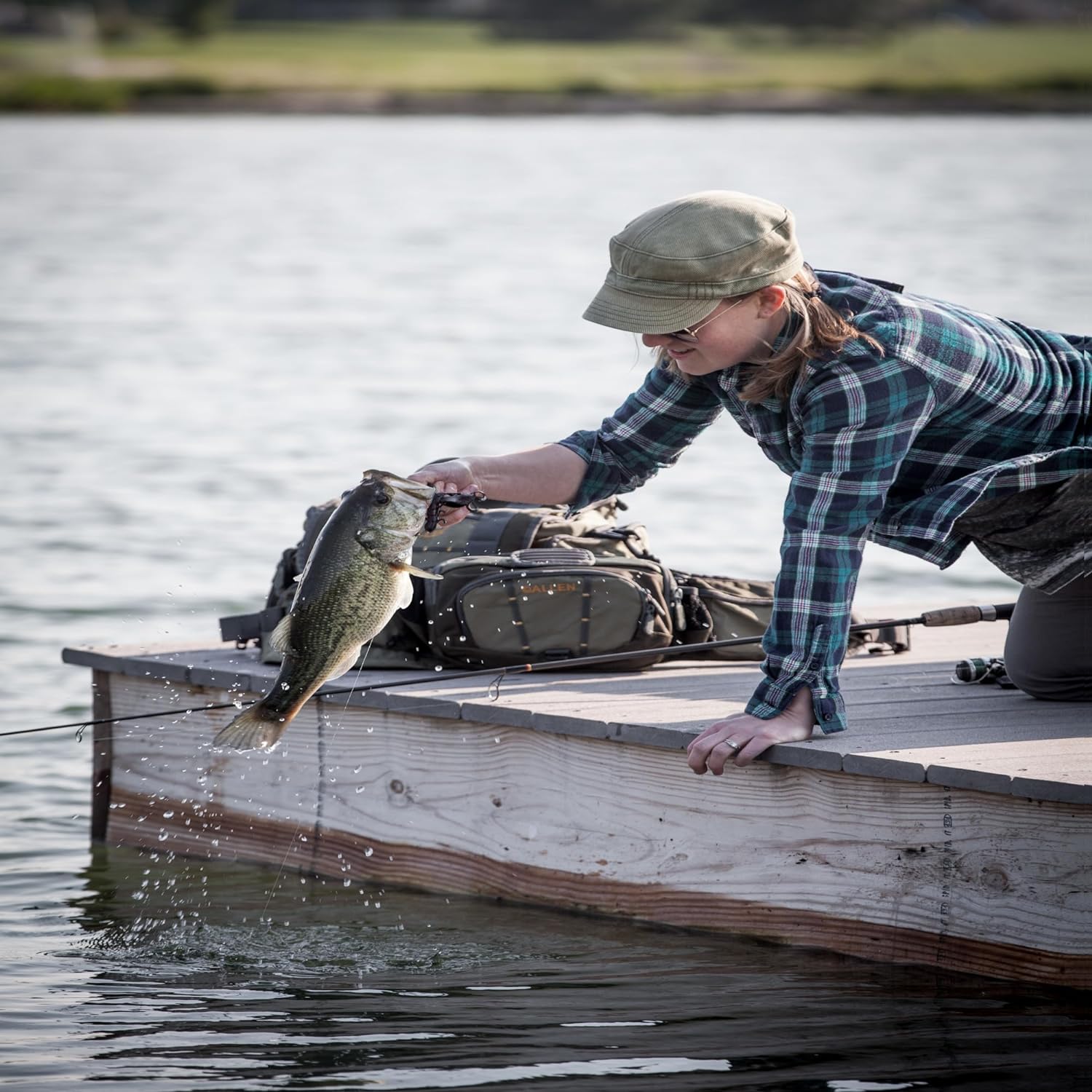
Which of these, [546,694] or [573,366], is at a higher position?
[573,366]

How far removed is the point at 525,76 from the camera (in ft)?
212

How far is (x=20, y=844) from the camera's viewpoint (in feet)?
20.6

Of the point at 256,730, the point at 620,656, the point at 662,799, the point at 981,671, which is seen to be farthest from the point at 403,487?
the point at 981,671

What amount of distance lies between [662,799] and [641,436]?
0.93 meters

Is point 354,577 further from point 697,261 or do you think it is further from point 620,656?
point 620,656

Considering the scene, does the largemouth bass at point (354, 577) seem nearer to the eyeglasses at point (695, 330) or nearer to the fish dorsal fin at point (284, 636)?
the fish dorsal fin at point (284, 636)

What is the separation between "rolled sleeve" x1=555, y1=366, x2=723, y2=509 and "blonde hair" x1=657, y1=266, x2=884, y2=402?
453mm

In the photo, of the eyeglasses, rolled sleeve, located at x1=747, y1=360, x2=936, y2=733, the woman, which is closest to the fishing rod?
the woman

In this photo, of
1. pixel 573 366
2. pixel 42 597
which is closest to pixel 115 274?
pixel 573 366

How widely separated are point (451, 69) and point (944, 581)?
190 ft

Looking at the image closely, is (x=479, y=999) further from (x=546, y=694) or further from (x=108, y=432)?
(x=108, y=432)

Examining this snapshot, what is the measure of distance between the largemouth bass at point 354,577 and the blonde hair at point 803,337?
788mm

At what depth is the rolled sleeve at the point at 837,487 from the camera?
4180 millimetres

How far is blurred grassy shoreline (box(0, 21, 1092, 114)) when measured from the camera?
6056 cm
